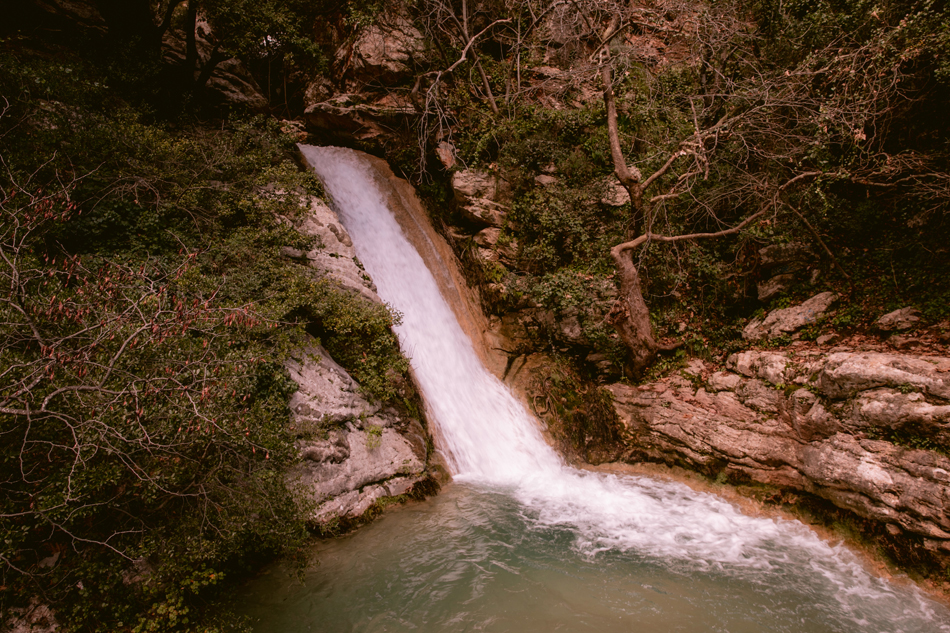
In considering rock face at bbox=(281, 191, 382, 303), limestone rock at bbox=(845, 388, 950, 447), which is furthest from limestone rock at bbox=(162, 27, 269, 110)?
limestone rock at bbox=(845, 388, 950, 447)

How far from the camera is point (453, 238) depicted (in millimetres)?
11602

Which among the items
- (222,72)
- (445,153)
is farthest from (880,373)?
(222,72)

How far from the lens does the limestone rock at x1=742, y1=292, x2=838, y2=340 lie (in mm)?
7496

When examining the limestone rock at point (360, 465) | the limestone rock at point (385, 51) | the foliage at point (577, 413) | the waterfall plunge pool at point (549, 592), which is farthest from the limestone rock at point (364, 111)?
the waterfall plunge pool at point (549, 592)

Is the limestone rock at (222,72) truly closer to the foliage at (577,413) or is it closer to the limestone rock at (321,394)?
A: the limestone rock at (321,394)

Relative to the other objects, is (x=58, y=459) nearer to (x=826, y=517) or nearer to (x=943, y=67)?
(x=826, y=517)

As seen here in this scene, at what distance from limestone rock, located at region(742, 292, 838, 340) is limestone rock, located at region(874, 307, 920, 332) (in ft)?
2.67

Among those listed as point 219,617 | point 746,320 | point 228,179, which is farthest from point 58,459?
point 746,320

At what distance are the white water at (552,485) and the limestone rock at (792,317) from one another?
3209 millimetres

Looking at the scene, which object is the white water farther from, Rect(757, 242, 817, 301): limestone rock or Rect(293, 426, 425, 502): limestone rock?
Rect(757, 242, 817, 301): limestone rock

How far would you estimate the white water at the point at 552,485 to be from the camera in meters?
5.18

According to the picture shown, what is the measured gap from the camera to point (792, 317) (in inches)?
302

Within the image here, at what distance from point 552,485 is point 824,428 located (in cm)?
420

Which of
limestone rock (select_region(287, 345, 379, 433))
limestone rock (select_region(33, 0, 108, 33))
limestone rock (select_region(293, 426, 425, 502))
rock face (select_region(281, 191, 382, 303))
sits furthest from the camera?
limestone rock (select_region(33, 0, 108, 33))
